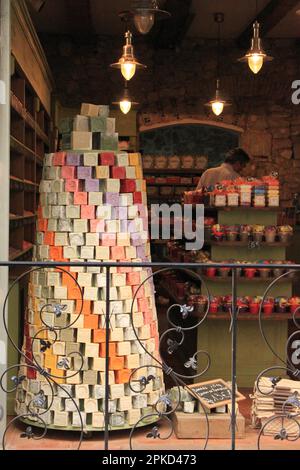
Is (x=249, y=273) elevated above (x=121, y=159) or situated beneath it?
situated beneath

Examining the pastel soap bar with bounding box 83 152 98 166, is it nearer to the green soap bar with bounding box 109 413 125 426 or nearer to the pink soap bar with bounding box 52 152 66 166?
A: the pink soap bar with bounding box 52 152 66 166

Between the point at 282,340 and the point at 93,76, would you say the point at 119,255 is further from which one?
the point at 93,76

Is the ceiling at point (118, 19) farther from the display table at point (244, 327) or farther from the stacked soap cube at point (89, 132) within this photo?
the stacked soap cube at point (89, 132)

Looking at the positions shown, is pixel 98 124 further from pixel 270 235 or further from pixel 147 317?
pixel 270 235

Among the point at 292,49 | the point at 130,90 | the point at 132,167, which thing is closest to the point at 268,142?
the point at 292,49

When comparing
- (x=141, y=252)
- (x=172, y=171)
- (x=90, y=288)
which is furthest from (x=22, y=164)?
(x=172, y=171)

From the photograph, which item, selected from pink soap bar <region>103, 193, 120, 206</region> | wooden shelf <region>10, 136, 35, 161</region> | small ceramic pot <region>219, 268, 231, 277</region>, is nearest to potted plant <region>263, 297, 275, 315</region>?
small ceramic pot <region>219, 268, 231, 277</region>

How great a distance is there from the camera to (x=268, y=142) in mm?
10625

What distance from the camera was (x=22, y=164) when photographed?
6.29 m

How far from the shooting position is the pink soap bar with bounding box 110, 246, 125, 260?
448 centimetres

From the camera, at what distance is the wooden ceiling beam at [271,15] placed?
8203 mm

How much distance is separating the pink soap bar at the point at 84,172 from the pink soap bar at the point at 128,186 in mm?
219

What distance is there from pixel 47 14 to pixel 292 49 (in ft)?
12.1

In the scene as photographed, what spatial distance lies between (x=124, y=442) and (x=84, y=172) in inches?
66.6
